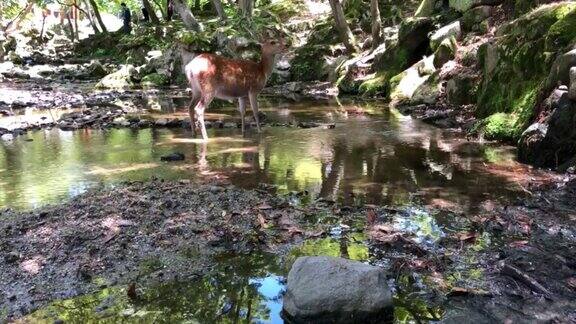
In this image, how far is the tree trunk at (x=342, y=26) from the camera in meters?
21.8

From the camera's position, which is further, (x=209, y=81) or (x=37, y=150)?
(x=209, y=81)

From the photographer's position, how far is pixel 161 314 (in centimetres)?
392

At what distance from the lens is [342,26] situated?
22391 mm

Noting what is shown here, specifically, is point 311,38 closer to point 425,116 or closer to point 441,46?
point 441,46

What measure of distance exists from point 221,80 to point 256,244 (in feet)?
21.6

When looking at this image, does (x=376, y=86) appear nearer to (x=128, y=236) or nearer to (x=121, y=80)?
(x=121, y=80)

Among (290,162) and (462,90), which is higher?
(462,90)

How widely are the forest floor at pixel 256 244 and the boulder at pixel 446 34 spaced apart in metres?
10.8

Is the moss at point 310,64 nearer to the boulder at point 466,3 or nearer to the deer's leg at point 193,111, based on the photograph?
the boulder at point 466,3

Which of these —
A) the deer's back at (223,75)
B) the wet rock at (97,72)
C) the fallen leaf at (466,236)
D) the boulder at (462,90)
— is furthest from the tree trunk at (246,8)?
the fallen leaf at (466,236)

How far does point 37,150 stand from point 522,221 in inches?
308

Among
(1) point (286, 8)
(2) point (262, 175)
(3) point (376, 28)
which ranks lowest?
(2) point (262, 175)

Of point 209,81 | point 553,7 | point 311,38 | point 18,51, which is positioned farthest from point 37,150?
point 18,51

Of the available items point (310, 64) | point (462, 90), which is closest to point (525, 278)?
point (462, 90)
